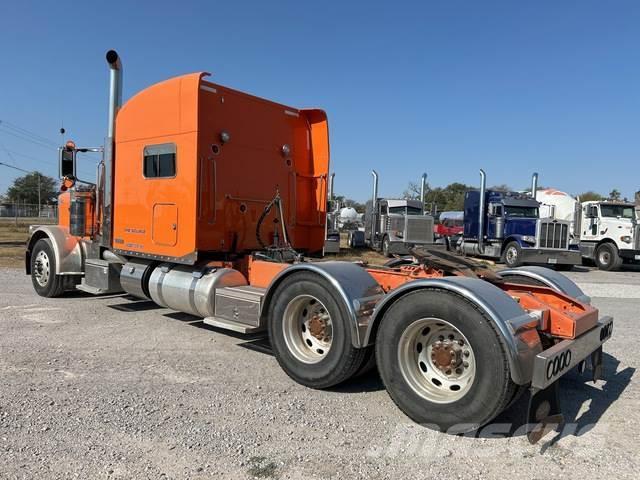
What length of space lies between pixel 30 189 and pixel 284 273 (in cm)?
11563

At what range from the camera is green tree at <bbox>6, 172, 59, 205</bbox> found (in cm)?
10069

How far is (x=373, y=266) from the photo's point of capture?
5.21 m

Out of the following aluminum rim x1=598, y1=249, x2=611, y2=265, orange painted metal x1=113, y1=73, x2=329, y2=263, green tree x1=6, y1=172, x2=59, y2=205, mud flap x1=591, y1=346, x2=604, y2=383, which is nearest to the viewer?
mud flap x1=591, y1=346, x2=604, y2=383

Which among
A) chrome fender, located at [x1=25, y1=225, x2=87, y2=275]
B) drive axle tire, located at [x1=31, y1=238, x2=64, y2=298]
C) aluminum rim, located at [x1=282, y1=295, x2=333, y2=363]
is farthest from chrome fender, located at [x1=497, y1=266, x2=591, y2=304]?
drive axle tire, located at [x1=31, y1=238, x2=64, y2=298]

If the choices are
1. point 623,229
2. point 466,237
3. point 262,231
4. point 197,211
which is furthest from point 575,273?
point 197,211

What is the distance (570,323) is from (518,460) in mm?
1195

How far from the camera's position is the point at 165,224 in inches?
260

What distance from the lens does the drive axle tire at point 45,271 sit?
27.9ft

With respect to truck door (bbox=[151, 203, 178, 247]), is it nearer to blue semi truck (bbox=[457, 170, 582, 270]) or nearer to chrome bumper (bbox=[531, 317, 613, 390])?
chrome bumper (bbox=[531, 317, 613, 390])

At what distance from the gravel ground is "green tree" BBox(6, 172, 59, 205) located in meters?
106

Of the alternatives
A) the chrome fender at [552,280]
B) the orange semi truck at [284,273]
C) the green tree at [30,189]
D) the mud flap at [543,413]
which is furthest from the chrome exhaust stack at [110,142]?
the green tree at [30,189]

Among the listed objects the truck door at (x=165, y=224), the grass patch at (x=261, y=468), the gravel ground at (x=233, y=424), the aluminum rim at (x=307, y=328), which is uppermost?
the truck door at (x=165, y=224)

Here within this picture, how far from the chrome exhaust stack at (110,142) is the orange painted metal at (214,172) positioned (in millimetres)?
118

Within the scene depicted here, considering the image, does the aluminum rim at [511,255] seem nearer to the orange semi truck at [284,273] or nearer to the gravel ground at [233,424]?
the orange semi truck at [284,273]
